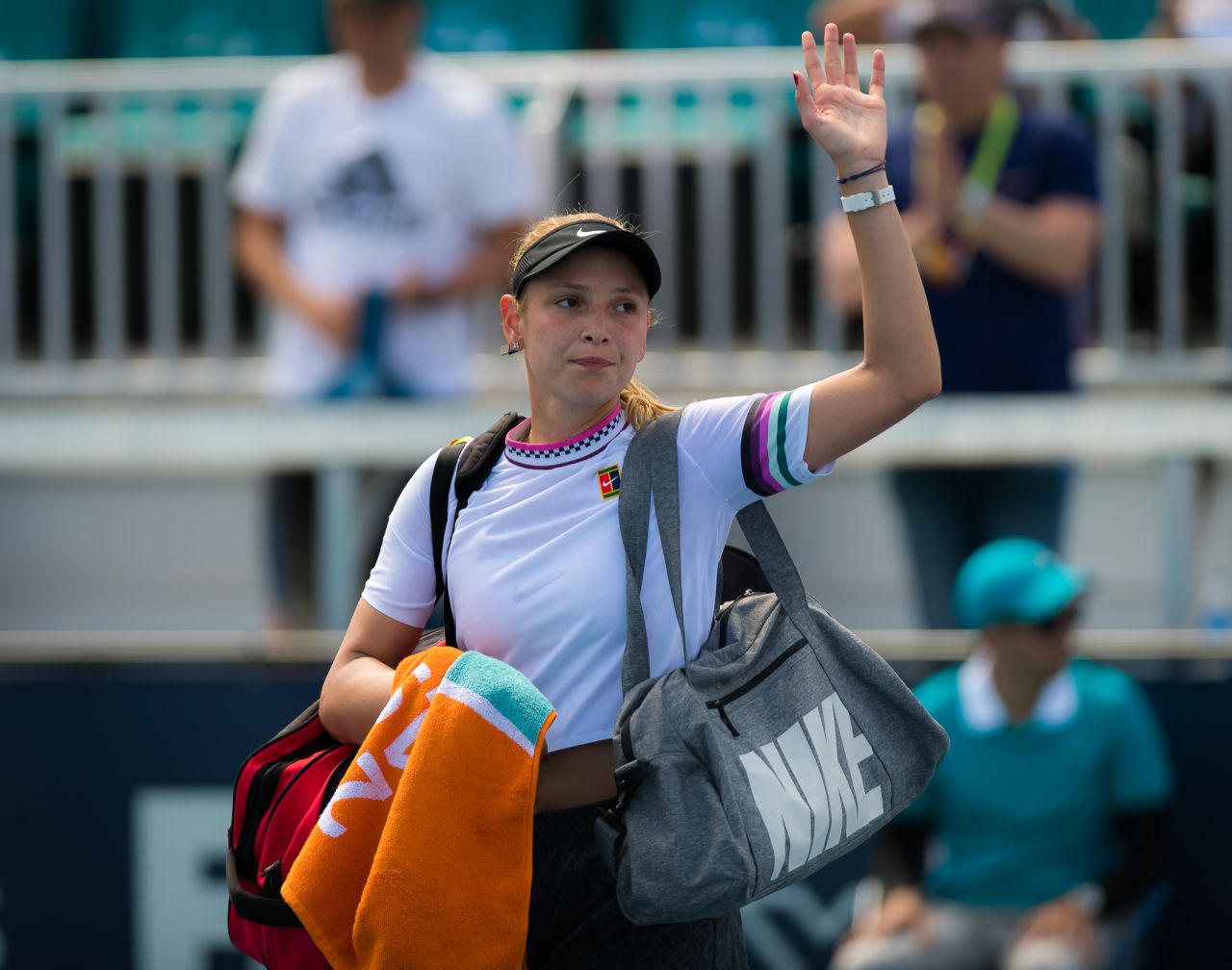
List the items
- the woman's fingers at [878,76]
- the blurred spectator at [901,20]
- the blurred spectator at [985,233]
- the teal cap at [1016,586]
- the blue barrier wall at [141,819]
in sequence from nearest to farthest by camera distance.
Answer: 1. the woman's fingers at [878,76]
2. the teal cap at [1016,586]
3. the blurred spectator at [985,233]
4. the blue barrier wall at [141,819]
5. the blurred spectator at [901,20]

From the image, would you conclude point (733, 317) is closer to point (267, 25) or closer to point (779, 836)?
point (267, 25)

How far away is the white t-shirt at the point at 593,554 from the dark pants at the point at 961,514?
2835 millimetres

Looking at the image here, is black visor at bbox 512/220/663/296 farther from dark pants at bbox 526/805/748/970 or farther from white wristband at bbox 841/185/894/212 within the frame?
dark pants at bbox 526/805/748/970

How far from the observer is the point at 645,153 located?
6.28 metres

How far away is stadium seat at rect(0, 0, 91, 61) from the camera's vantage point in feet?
24.2

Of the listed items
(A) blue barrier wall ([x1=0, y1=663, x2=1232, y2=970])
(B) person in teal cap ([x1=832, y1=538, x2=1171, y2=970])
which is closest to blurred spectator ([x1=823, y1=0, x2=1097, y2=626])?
(B) person in teal cap ([x1=832, y1=538, x2=1171, y2=970])

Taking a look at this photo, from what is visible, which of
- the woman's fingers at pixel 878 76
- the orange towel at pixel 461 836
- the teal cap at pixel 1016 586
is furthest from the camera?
the teal cap at pixel 1016 586

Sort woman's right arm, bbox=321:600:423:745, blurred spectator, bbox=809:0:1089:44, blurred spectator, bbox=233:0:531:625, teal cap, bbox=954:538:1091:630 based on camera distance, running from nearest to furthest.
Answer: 1. woman's right arm, bbox=321:600:423:745
2. teal cap, bbox=954:538:1091:630
3. blurred spectator, bbox=233:0:531:625
4. blurred spectator, bbox=809:0:1089:44

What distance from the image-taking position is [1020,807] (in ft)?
15.4

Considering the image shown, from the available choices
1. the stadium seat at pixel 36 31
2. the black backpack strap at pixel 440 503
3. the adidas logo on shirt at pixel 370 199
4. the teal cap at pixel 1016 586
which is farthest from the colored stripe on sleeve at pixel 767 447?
the stadium seat at pixel 36 31

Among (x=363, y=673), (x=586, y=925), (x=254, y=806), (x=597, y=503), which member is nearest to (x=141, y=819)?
(x=254, y=806)

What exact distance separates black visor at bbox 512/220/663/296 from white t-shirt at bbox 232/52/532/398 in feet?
10.2

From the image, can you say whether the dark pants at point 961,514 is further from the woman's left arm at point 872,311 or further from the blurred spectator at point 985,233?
the woman's left arm at point 872,311

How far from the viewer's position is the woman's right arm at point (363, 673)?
2.32m
